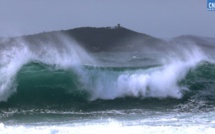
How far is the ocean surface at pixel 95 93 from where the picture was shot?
1083 cm

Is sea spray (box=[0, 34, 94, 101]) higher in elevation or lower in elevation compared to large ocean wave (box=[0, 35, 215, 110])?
higher

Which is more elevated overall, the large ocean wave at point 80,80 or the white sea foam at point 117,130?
the large ocean wave at point 80,80

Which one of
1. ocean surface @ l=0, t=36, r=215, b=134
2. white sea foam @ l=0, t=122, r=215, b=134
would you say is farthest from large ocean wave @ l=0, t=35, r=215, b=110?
white sea foam @ l=0, t=122, r=215, b=134

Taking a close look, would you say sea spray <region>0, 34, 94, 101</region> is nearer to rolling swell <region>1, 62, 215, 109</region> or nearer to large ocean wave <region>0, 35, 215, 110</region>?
large ocean wave <region>0, 35, 215, 110</region>

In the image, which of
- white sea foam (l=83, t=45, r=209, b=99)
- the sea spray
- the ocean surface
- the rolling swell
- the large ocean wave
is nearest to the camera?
the ocean surface

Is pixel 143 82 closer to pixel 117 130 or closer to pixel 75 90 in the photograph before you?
pixel 75 90

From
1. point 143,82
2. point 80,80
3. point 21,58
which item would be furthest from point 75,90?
point 21,58

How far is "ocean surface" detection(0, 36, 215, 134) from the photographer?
10828 mm

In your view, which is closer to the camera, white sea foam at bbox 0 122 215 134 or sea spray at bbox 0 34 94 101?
white sea foam at bbox 0 122 215 134

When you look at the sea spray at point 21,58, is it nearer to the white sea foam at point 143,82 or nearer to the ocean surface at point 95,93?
the ocean surface at point 95,93

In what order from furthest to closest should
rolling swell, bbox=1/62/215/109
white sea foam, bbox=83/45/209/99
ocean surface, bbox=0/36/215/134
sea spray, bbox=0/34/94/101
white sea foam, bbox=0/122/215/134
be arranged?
white sea foam, bbox=83/45/209/99 < sea spray, bbox=0/34/94/101 < rolling swell, bbox=1/62/215/109 < ocean surface, bbox=0/36/215/134 < white sea foam, bbox=0/122/215/134

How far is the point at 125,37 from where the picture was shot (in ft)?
147

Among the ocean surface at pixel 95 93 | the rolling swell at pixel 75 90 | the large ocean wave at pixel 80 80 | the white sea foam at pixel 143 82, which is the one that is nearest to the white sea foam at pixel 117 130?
the ocean surface at pixel 95 93

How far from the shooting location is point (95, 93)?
1370 cm
